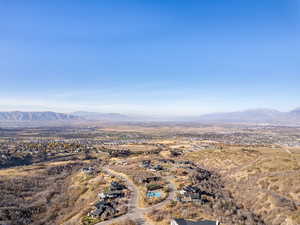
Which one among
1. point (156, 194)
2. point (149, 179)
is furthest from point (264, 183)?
point (156, 194)

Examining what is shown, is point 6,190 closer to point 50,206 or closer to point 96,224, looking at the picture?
point 50,206

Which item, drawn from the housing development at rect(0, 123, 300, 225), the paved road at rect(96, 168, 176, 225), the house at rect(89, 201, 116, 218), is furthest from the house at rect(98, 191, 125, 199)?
the house at rect(89, 201, 116, 218)

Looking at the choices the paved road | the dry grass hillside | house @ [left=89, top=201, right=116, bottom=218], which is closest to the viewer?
the paved road

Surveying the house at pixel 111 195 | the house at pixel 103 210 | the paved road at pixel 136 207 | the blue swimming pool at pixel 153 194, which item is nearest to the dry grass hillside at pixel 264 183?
the paved road at pixel 136 207

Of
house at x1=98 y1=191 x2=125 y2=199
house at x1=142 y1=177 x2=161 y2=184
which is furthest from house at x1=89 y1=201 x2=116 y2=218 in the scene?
house at x1=142 y1=177 x2=161 y2=184

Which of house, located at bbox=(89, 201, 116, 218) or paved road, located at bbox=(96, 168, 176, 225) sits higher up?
house, located at bbox=(89, 201, 116, 218)

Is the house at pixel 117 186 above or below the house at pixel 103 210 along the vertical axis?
below

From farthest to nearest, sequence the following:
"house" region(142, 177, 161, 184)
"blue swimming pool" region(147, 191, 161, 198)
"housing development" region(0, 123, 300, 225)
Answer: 1. "house" region(142, 177, 161, 184)
2. "blue swimming pool" region(147, 191, 161, 198)
3. "housing development" region(0, 123, 300, 225)

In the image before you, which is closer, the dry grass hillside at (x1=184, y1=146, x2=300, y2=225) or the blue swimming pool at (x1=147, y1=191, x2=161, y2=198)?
the dry grass hillside at (x1=184, y1=146, x2=300, y2=225)

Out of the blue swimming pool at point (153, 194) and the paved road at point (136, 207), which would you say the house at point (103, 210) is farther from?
the blue swimming pool at point (153, 194)

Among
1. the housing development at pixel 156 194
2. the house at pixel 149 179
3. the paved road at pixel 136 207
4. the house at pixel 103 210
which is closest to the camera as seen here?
the paved road at pixel 136 207

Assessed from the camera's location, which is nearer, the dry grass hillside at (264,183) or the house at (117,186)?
the dry grass hillside at (264,183)

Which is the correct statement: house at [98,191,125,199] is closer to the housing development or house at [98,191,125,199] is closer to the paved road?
the housing development
